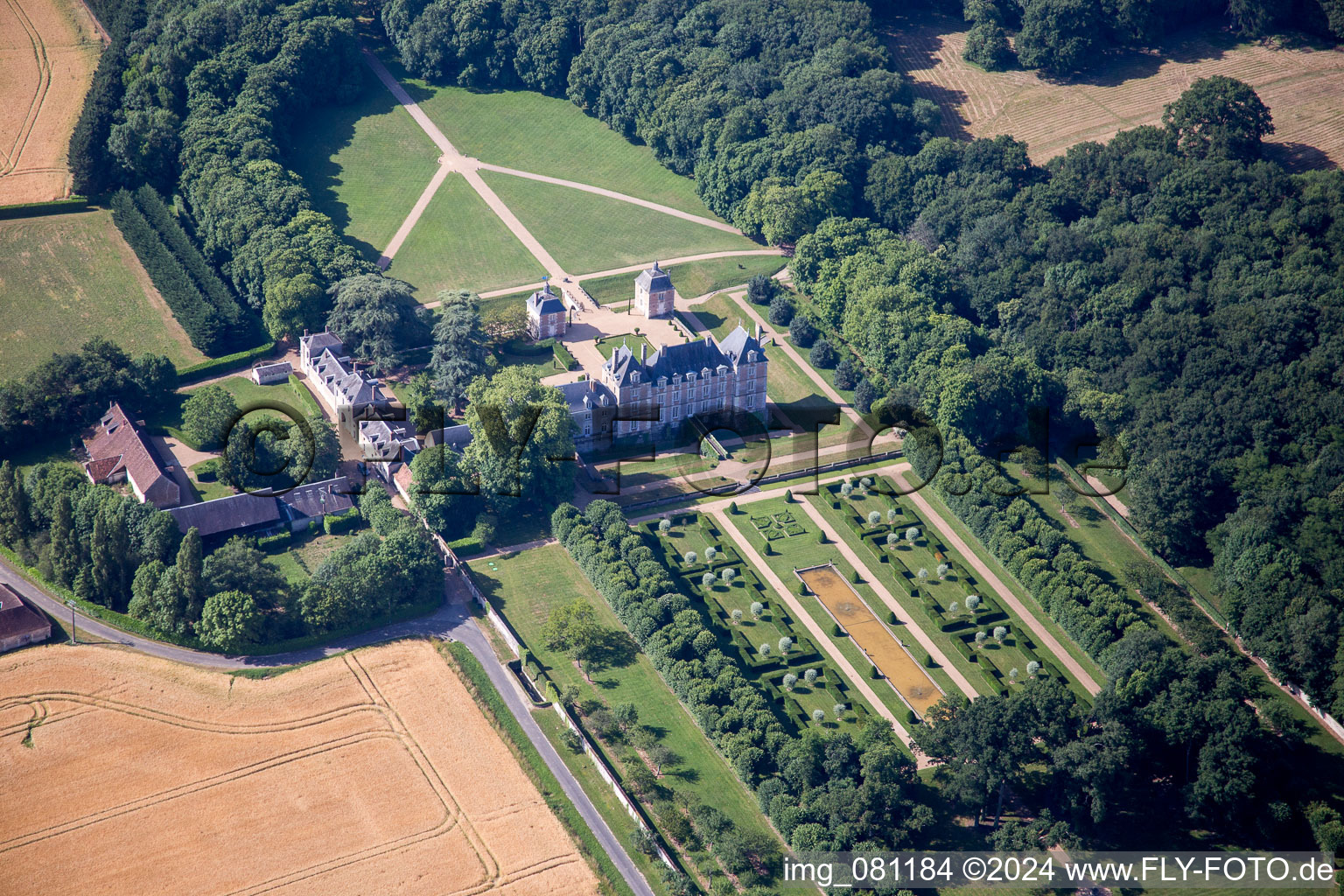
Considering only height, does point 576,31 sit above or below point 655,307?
above

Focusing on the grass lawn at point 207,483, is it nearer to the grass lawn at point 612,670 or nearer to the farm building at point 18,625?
the farm building at point 18,625

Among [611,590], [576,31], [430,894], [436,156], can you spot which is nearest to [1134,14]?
[576,31]

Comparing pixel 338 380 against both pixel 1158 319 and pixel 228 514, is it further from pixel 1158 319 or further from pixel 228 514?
pixel 1158 319

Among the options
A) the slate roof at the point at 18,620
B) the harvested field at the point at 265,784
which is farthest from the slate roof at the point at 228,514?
the harvested field at the point at 265,784

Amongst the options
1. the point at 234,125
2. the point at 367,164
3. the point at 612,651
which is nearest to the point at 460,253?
the point at 367,164

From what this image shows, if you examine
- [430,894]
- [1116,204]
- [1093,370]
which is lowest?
[430,894]

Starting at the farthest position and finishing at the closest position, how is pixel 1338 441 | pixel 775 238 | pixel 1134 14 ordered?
pixel 1134 14, pixel 775 238, pixel 1338 441

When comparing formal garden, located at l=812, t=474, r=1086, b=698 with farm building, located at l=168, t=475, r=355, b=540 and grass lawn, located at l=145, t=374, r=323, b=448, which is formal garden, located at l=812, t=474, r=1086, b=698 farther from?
grass lawn, located at l=145, t=374, r=323, b=448

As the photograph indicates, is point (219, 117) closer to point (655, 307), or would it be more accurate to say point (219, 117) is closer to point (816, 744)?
point (655, 307)

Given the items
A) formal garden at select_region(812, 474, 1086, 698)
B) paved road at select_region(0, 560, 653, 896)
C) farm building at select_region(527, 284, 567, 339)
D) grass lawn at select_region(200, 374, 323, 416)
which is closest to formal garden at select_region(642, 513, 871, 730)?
formal garden at select_region(812, 474, 1086, 698)
